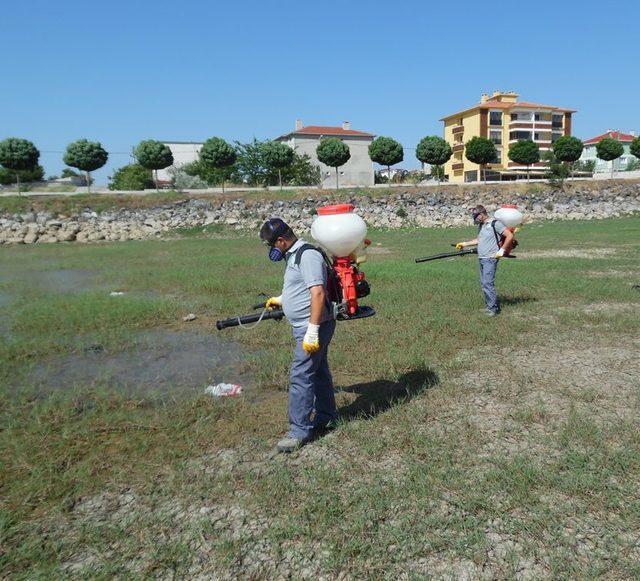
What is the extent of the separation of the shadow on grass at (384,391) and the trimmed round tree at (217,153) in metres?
33.8

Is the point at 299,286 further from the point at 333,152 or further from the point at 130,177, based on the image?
the point at 130,177

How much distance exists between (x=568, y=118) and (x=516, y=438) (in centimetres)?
7855

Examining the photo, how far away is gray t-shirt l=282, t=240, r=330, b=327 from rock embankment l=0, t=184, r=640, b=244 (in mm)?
27051

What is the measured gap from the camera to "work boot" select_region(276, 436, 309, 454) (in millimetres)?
3920

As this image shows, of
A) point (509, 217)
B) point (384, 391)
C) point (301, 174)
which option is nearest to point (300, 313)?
point (384, 391)

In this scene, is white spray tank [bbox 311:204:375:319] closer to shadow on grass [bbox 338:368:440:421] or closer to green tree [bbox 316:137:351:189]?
shadow on grass [bbox 338:368:440:421]

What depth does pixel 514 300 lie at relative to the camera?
30.7ft

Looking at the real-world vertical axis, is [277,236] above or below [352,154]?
below

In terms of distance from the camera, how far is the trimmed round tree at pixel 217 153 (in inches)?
1442

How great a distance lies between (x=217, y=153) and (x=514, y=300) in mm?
31080

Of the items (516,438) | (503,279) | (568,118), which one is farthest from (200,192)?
(568,118)

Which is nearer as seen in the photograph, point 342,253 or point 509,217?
point 342,253

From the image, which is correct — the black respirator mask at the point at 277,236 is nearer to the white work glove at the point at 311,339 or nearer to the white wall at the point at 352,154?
the white work glove at the point at 311,339

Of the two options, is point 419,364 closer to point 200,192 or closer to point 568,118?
point 200,192
